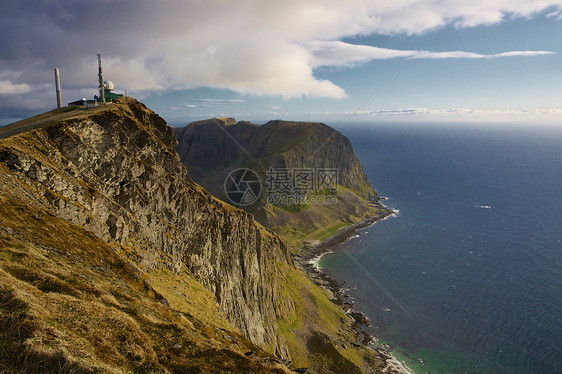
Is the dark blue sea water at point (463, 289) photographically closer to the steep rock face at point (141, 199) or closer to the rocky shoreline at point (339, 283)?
the rocky shoreline at point (339, 283)

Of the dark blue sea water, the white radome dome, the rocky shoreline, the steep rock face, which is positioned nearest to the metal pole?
the white radome dome

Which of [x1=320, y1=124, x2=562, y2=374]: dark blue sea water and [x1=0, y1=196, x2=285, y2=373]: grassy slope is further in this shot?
[x1=320, y1=124, x2=562, y2=374]: dark blue sea water

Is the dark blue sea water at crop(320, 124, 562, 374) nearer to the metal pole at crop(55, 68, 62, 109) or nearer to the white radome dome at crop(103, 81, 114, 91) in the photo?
the white radome dome at crop(103, 81, 114, 91)

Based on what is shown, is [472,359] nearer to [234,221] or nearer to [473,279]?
A: [473,279]

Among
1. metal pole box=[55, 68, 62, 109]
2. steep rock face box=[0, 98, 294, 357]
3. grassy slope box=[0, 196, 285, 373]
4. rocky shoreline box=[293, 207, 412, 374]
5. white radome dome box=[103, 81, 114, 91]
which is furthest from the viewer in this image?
rocky shoreline box=[293, 207, 412, 374]

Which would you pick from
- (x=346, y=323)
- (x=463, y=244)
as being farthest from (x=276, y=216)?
(x=463, y=244)

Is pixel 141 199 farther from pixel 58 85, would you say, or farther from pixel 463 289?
pixel 463 289

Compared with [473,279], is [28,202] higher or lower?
higher
